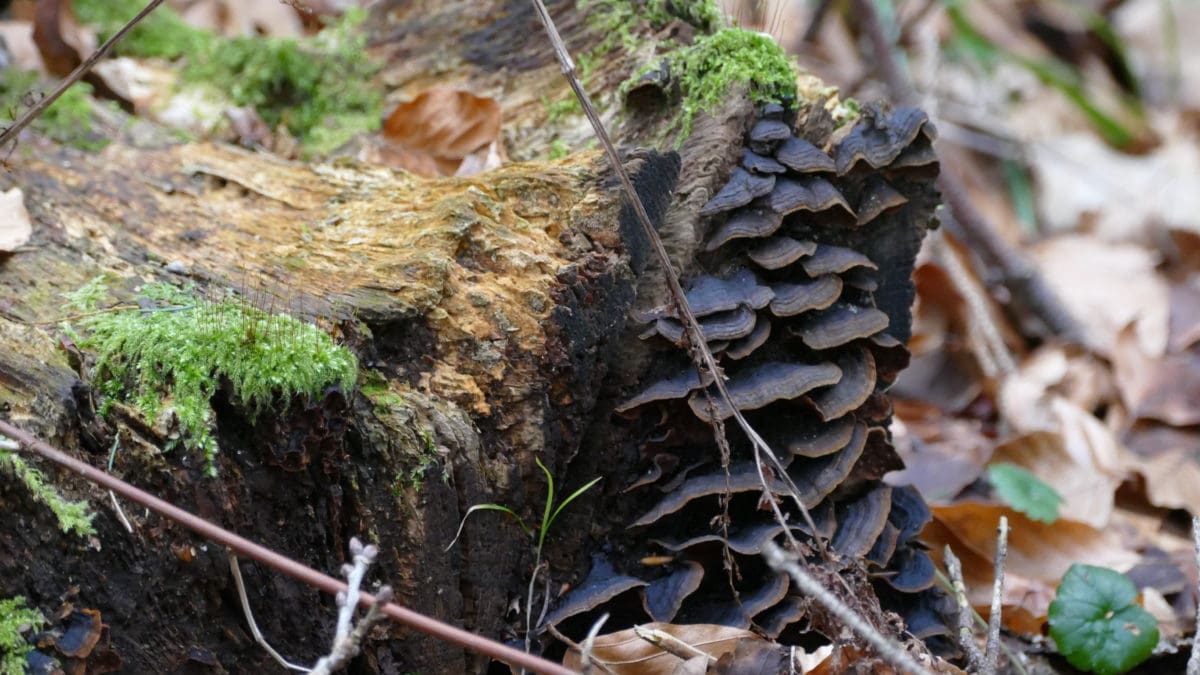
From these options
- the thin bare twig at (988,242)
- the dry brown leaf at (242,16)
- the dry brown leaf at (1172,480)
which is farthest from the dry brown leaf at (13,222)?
the thin bare twig at (988,242)

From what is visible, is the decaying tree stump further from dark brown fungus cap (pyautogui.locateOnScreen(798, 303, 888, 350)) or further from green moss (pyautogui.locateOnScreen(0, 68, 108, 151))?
dark brown fungus cap (pyautogui.locateOnScreen(798, 303, 888, 350))

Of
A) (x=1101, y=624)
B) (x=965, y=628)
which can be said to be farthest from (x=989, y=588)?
(x=965, y=628)

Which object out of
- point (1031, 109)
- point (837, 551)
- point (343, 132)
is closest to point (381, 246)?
point (343, 132)

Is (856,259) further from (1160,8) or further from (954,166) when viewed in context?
(1160,8)

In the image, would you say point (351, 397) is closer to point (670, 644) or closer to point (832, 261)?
point (670, 644)

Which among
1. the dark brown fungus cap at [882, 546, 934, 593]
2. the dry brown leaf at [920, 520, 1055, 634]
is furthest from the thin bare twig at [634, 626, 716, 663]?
the dry brown leaf at [920, 520, 1055, 634]

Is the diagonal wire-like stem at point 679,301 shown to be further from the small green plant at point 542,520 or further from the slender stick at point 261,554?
the slender stick at point 261,554
